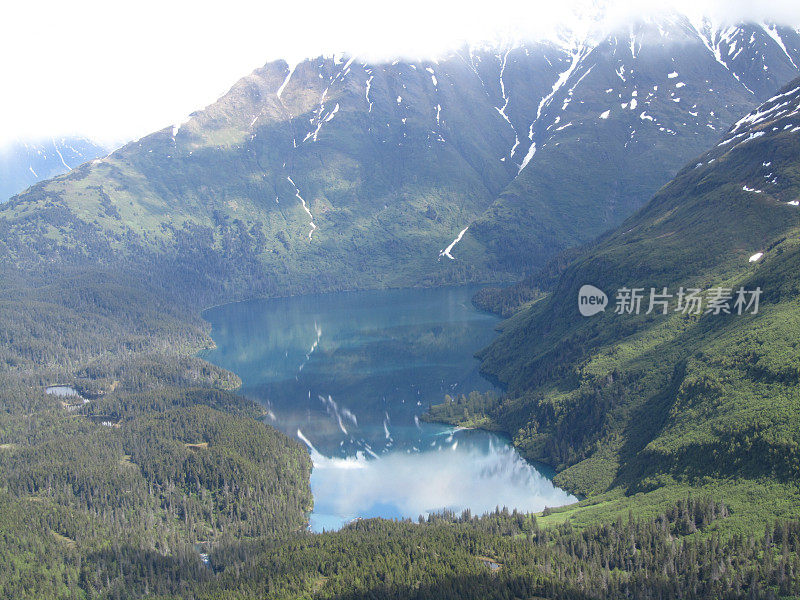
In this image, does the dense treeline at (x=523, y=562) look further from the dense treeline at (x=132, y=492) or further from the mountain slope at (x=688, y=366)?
the mountain slope at (x=688, y=366)

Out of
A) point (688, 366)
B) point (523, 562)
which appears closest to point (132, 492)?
point (523, 562)

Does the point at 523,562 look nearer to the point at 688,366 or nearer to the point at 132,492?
the point at 688,366

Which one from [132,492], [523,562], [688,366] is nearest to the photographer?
[523,562]

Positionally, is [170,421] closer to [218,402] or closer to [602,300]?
[218,402]

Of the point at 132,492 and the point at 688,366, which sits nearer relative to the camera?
the point at 132,492

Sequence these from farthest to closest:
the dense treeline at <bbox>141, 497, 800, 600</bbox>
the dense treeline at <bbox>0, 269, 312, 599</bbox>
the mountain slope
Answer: the mountain slope, the dense treeline at <bbox>0, 269, 312, 599</bbox>, the dense treeline at <bbox>141, 497, 800, 600</bbox>

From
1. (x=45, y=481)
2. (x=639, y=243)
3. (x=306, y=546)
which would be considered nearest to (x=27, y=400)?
(x=45, y=481)

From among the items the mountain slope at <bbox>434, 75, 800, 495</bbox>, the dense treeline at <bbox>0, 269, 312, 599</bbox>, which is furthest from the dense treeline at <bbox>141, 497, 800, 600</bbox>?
the mountain slope at <bbox>434, 75, 800, 495</bbox>

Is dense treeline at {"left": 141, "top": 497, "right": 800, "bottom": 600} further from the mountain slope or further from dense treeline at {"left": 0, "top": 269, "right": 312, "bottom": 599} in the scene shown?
the mountain slope

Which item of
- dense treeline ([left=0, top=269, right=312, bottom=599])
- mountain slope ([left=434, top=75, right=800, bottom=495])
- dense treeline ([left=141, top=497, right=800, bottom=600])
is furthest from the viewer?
mountain slope ([left=434, top=75, right=800, bottom=495])
